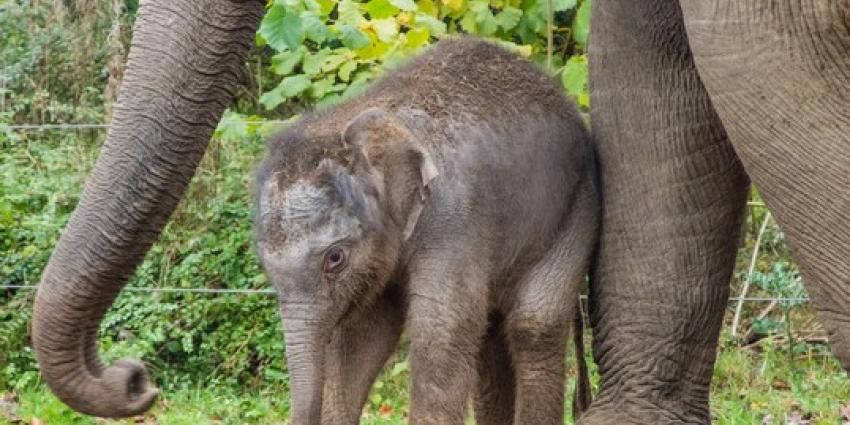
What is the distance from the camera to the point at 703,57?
142 inches

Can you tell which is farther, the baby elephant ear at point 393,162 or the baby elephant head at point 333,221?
the baby elephant ear at point 393,162

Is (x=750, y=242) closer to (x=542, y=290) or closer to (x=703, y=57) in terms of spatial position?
(x=542, y=290)

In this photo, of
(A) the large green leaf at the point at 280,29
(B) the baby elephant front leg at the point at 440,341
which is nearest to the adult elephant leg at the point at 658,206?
(B) the baby elephant front leg at the point at 440,341

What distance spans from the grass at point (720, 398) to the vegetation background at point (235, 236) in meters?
0.01

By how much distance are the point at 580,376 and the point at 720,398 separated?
1.88 metres

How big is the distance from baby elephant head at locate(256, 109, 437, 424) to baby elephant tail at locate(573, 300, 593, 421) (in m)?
1.05

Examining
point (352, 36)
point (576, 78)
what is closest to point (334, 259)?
point (352, 36)

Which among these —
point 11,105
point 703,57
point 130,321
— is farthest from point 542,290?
point 11,105

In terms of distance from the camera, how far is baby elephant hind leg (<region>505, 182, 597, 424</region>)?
14.3 ft

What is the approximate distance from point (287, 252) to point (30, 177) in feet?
16.3

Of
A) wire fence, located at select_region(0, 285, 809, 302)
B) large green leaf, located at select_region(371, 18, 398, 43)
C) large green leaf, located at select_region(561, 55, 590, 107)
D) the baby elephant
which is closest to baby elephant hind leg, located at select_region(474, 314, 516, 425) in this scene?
the baby elephant

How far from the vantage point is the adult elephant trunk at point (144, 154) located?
12.0 feet

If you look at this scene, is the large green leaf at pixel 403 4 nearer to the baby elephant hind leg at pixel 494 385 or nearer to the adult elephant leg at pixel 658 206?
the adult elephant leg at pixel 658 206

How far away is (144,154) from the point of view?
12.0 feet
